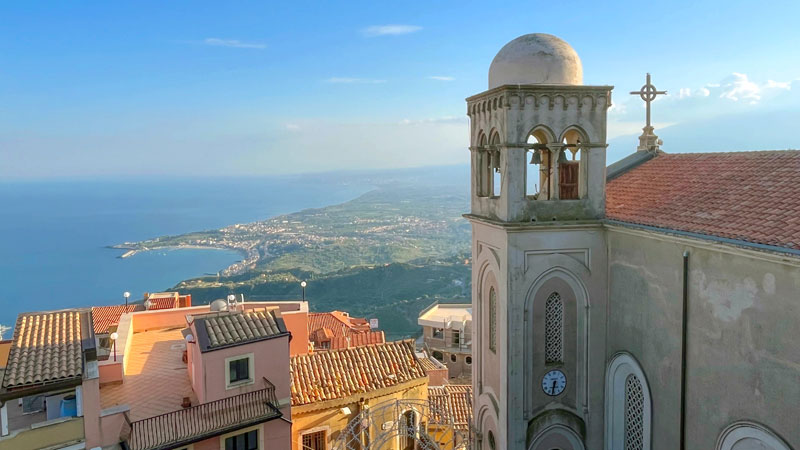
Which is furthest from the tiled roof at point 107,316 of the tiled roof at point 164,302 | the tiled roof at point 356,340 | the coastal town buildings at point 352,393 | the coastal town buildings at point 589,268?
the coastal town buildings at point 589,268

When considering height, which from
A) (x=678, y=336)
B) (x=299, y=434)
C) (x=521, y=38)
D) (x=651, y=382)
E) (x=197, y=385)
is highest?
(x=521, y=38)

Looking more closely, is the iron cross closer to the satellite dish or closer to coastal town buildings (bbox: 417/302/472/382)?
the satellite dish

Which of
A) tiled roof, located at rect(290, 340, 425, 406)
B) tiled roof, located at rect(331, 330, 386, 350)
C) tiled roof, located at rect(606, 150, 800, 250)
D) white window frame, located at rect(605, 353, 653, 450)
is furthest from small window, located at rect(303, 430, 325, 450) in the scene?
tiled roof, located at rect(606, 150, 800, 250)

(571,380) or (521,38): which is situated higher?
(521,38)

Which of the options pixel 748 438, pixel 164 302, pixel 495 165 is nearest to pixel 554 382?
pixel 748 438

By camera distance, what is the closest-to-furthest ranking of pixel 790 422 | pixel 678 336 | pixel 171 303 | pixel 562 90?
pixel 790 422
pixel 678 336
pixel 562 90
pixel 171 303

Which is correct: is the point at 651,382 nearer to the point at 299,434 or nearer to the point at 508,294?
the point at 508,294

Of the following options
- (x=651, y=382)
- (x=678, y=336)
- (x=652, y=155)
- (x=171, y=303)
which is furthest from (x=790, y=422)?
(x=171, y=303)
